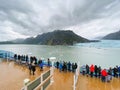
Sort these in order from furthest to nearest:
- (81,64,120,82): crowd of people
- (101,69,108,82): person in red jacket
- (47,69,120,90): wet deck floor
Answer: (81,64,120,82): crowd of people, (101,69,108,82): person in red jacket, (47,69,120,90): wet deck floor

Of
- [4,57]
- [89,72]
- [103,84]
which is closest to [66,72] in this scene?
[89,72]

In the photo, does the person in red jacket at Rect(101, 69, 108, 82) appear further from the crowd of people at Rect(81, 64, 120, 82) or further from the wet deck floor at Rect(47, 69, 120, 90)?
the crowd of people at Rect(81, 64, 120, 82)

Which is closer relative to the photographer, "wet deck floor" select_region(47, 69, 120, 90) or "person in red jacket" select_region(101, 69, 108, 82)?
"wet deck floor" select_region(47, 69, 120, 90)

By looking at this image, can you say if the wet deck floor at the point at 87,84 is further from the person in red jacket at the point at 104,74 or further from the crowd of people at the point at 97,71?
the crowd of people at the point at 97,71

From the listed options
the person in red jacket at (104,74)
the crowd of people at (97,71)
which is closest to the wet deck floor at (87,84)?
the person in red jacket at (104,74)

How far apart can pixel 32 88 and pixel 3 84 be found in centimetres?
534

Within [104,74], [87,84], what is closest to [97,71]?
[104,74]

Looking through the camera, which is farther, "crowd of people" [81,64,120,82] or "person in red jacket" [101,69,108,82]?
"crowd of people" [81,64,120,82]

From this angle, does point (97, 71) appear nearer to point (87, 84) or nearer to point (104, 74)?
point (104, 74)

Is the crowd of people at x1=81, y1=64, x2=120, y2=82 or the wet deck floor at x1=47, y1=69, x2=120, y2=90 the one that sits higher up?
the crowd of people at x1=81, y1=64, x2=120, y2=82

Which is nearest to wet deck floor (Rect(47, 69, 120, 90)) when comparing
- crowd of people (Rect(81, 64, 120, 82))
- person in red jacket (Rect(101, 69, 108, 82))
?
person in red jacket (Rect(101, 69, 108, 82))

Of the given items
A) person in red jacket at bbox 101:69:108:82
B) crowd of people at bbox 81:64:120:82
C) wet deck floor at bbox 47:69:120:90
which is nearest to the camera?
wet deck floor at bbox 47:69:120:90

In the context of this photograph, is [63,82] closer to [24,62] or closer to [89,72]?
[89,72]

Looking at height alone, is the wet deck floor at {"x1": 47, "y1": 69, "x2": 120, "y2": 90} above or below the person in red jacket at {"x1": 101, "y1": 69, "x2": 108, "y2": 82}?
below
